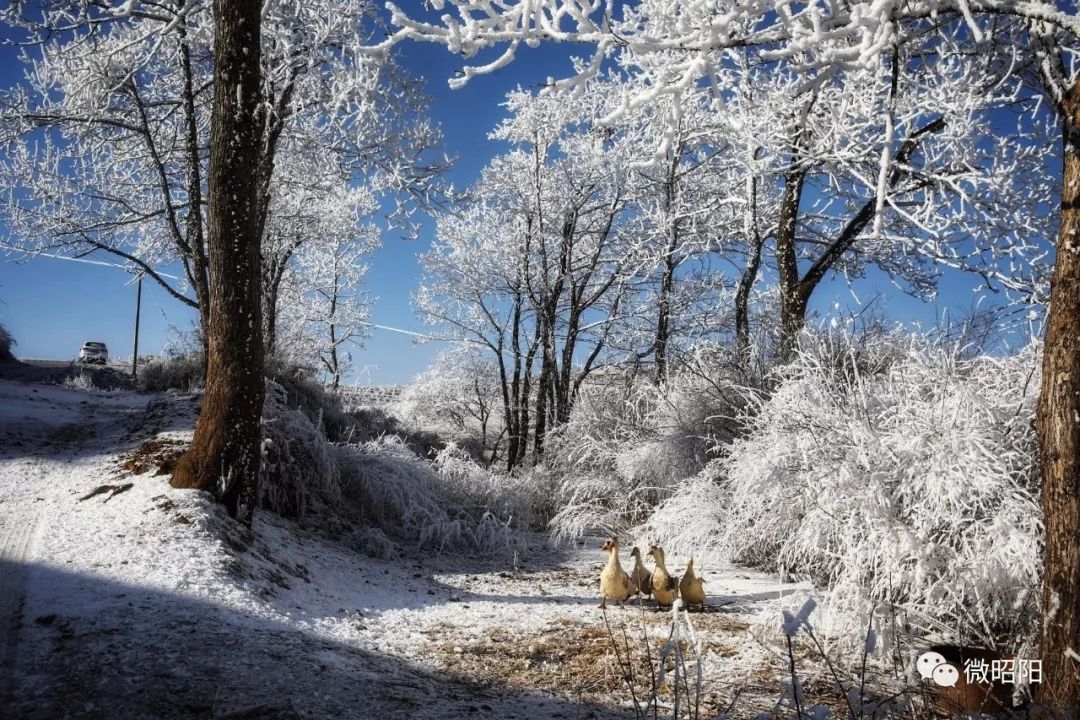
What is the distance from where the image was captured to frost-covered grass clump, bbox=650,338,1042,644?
4484 mm

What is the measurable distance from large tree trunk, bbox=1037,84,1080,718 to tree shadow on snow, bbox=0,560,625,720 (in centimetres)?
188

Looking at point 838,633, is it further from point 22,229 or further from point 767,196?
point 22,229

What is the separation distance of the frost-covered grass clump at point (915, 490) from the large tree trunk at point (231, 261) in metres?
4.29

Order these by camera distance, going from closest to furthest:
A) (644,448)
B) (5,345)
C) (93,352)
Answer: (644,448), (5,345), (93,352)

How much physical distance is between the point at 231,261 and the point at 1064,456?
17.1 feet

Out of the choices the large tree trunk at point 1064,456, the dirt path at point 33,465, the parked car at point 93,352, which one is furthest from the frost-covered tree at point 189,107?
the parked car at point 93,352

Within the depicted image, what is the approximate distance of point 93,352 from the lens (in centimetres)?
3234

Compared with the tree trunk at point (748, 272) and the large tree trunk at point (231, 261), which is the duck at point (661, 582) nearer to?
the large tree trunk at point (231, 261)

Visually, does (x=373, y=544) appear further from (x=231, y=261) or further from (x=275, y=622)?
(x=231, y=261)

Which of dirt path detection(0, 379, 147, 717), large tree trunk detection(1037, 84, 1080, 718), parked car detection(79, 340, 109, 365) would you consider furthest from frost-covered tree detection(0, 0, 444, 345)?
parked car detection(79, 340, 109, 365)

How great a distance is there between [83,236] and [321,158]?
395cm

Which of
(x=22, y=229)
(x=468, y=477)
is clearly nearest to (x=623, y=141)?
(x=468, y=477)

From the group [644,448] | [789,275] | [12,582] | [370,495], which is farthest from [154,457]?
[789,275]

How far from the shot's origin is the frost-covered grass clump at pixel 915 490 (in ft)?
14.7
